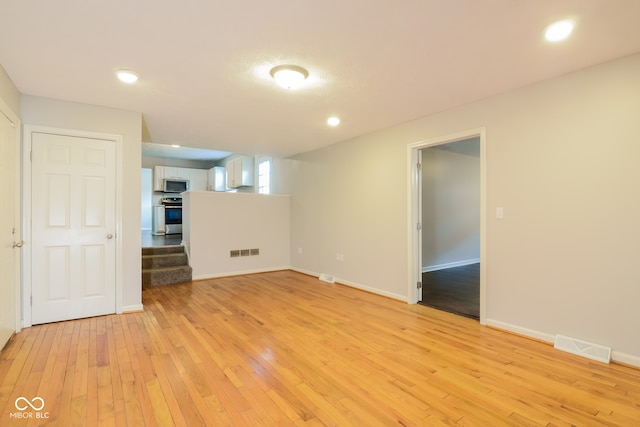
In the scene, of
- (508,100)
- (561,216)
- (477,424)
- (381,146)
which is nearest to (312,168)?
(381,146)

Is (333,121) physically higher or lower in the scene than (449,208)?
higher

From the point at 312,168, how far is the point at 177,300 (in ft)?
10.4

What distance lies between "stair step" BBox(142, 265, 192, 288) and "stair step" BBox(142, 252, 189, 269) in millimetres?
122

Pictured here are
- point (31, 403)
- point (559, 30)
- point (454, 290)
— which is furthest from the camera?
point (454, 290)

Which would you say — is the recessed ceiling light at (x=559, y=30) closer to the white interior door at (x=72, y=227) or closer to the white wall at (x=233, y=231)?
the white interior door at (x=72, y=227)

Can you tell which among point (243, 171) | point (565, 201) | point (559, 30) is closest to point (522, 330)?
point (565, 201)

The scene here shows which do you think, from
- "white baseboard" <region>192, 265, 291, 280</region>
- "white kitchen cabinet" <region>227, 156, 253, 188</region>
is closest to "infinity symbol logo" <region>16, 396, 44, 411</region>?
"white baseboard" <region>192, 265, 291, 280</region>

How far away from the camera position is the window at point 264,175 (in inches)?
283

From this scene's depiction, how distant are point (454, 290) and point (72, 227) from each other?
5018mm

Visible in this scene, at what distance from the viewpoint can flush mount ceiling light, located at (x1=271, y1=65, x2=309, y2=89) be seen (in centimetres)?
257

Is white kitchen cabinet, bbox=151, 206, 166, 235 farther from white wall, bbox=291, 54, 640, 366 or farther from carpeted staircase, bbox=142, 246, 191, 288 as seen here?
white wall, bbox=291, 54, 640, 366

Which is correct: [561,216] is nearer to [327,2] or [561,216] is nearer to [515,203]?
[515,203]

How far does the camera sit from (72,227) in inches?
132

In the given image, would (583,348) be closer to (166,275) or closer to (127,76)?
(127,76)
